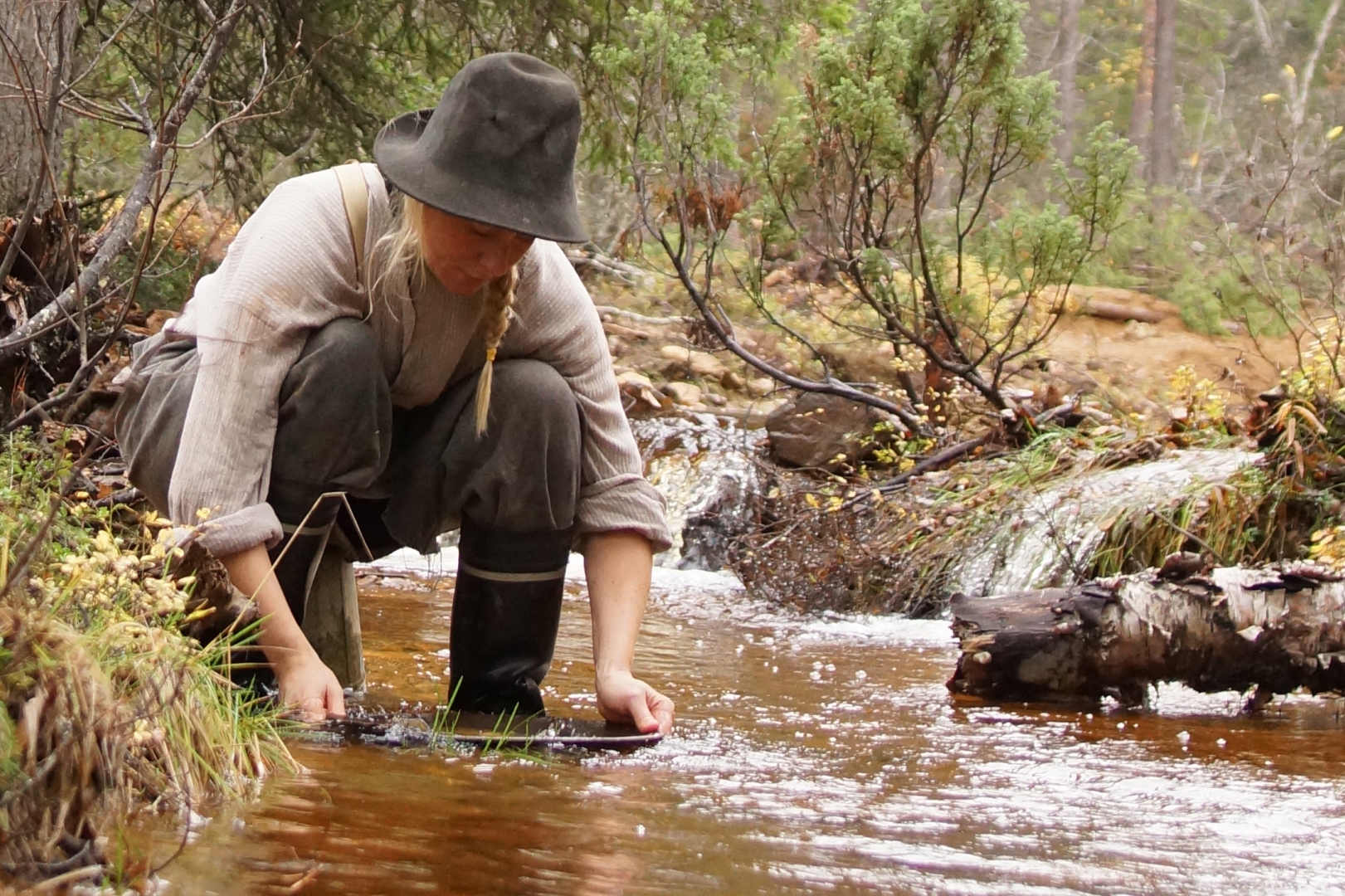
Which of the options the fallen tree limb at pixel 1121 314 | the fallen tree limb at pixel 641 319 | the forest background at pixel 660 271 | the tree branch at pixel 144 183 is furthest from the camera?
the fallen tree limb at pixel 1121 314

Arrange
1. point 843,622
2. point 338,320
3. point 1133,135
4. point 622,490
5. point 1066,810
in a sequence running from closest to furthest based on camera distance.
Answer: point 1066,810
point 338,320
point 622,490
point 843,622
point 1133,135

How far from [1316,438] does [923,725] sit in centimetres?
246

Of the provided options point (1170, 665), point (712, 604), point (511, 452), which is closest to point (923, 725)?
point (1170, 665)

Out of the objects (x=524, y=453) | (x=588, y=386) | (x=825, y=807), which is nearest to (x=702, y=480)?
Answer: (x=588, y=386)

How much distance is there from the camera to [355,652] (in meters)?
3.49

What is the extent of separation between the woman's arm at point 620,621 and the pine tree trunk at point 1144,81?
22.7m

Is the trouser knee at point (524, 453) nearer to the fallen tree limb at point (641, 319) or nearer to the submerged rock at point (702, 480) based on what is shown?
the submerged rock at point (702, 480)

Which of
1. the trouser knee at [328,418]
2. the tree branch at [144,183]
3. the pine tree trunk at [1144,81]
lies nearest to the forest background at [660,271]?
the tree branch at [144,183]

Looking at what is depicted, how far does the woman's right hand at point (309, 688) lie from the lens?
9.07ft

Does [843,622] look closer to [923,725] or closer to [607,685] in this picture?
[923,725]

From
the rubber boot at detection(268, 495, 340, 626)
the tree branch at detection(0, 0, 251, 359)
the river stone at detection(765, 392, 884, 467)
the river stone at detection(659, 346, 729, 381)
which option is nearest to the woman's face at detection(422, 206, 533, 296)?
the rubber boot at detection(268, 495, 340, 626)

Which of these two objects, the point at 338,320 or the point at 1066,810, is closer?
the point at 1066,810

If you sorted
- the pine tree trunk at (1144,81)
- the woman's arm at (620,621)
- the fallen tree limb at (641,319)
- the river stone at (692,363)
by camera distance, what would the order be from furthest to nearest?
the pine tree trunk at (1144,81)
the river stone at (692,363)
the fallen tree limb at (641,319)
the woman's arm at (620,621)

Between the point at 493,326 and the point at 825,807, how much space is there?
1181 millimetres
